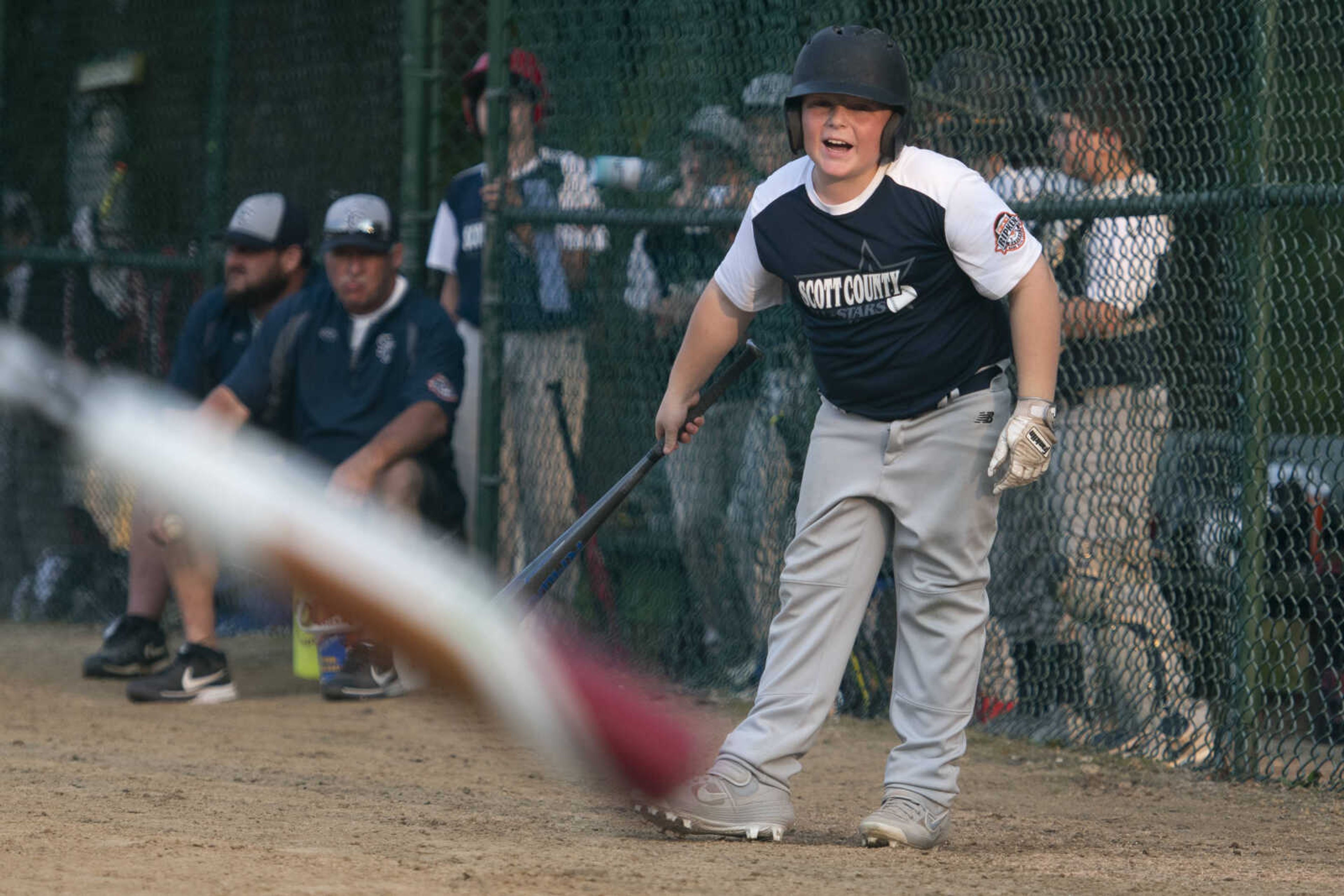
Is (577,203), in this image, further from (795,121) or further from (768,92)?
(795,121)

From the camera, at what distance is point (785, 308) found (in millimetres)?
5953

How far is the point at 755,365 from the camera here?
611 centimetres

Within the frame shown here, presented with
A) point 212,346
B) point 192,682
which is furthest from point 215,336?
point 192,682

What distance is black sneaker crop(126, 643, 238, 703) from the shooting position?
6211 millimetres

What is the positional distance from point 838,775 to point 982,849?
1155 millimetres

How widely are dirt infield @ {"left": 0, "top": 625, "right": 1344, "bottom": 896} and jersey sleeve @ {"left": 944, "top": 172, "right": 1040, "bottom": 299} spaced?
125cm

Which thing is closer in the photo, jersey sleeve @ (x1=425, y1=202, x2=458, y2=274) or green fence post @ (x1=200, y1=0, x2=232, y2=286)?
jersey sleeve @ (x1=425, y1=202, x2=458, y2=274)

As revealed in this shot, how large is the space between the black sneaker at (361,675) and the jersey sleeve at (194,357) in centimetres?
136

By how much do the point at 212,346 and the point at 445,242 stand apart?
1036 mm

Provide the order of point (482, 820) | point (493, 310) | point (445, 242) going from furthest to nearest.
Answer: point (445, 242), point (493, 310), point (482, 820)

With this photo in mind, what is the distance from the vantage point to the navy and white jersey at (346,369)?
21.0 ft

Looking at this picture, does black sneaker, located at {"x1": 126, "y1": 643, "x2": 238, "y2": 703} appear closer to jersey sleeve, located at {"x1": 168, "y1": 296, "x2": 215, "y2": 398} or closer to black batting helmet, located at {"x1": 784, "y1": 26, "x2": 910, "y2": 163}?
jersey sleeve, located at {"x1": 168, "y1": 296, "x2": 215, "y2": 398}

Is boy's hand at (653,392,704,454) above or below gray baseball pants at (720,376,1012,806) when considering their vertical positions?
above

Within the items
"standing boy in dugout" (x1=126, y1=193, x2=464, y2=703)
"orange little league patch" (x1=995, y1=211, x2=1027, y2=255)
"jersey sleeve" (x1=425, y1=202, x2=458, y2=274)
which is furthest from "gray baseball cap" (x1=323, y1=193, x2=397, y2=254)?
"orange little league patch" (x1=995, y1=211, x2=1027, y2=255)
